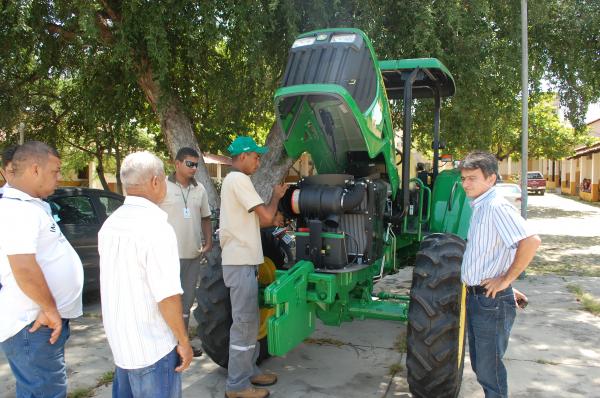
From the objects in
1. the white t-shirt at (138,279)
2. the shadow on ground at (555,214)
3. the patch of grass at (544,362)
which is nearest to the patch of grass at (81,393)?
the white t-shirt at (138,279)

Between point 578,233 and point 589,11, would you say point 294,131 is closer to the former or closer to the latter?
point 589,11

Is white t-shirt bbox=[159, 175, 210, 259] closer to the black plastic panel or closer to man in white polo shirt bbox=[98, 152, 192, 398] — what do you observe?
the black plastic panel

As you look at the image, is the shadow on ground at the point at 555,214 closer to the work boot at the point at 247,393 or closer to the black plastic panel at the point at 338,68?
the black plastic panel at the point at 338,68

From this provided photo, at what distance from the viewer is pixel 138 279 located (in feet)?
8.20

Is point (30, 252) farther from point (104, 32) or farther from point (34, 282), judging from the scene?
point (104, 32)

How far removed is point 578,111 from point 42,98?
12462 millimetres

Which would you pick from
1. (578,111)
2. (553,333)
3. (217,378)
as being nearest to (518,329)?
(553,333)

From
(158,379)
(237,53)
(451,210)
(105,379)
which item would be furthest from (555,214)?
(158,379)

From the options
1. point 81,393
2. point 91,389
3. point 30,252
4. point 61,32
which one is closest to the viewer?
point 30,252

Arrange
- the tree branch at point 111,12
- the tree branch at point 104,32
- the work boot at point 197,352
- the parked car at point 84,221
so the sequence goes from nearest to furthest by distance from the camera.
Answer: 1. the work boot at point 197,352
2. the parked car at point 84,221
3. the tree branch at point 111,12
4. the tree branch at point 104,32

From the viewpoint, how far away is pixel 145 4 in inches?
306

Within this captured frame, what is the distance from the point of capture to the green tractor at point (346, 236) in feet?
12.6

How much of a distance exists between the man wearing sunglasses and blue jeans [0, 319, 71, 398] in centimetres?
214

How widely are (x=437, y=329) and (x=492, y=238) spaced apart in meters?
0.87
